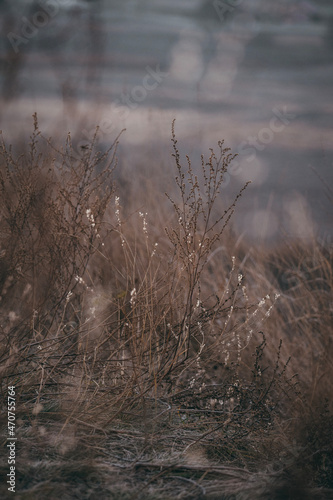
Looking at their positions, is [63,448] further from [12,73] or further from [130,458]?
[12,73]

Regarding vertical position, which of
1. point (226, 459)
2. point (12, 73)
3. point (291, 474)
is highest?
point (12, 73)

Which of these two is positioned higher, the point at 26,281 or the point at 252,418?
the point at 26,281

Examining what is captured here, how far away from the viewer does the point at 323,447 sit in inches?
85.0

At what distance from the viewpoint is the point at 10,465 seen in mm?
2062

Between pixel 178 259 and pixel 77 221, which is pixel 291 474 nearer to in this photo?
pixel 178 259

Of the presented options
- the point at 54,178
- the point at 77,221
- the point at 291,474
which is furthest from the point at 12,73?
the point at 291,474

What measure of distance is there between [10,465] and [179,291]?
49.5 inches

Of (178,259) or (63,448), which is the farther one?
(178,259)

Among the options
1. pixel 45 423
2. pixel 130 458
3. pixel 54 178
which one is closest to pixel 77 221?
pixel 54 178

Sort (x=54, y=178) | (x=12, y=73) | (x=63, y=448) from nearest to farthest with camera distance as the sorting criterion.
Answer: (x=12, y=73)
(x=63, y=448)
(x=54, y=178)

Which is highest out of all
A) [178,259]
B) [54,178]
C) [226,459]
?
[54,178]

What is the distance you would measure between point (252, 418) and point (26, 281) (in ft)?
4.35

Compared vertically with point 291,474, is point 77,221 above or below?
above

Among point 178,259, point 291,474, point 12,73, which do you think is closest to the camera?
point 12,73
